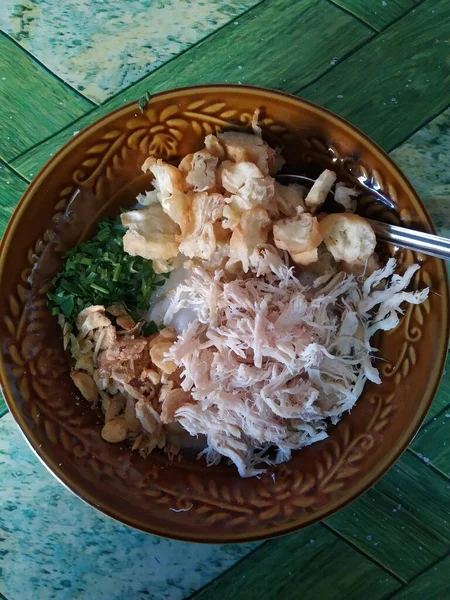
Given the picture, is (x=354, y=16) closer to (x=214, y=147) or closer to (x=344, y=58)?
(x=344, y=58)

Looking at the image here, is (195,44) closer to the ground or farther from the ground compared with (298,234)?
farther from the ground

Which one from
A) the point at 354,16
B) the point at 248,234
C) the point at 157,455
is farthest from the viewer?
the point at 354,16

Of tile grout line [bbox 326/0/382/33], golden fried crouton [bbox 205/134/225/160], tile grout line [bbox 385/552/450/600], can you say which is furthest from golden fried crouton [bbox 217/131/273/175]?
tile grout line [bbox 385/552/450/600]

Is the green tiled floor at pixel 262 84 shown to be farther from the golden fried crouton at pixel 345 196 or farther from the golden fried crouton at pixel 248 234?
the golden fried crouton at pixel 248 234

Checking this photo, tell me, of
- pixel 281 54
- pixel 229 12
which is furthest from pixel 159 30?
pixel 281 54

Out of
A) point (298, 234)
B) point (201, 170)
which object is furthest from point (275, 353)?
point (201, 170)

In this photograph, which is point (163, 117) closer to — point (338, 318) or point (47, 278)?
point (47, 278)

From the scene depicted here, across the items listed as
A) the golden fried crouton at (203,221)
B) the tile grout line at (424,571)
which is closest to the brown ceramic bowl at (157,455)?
the golden fried crouton at (203,221)
